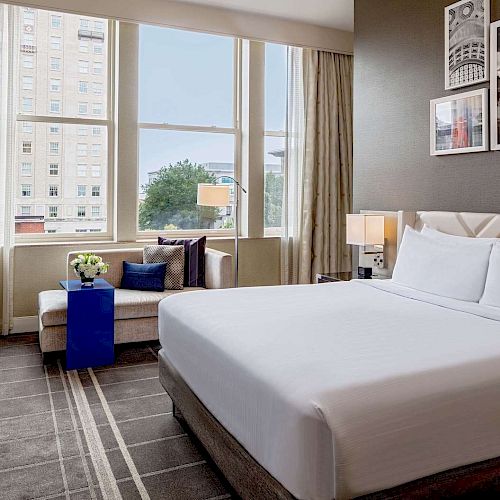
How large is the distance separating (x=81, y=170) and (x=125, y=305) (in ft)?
5.46

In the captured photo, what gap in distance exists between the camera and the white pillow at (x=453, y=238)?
9.89 feet

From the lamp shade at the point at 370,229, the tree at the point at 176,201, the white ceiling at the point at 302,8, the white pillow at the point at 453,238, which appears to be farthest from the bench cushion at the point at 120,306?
the white ceiling at the point at 302,8

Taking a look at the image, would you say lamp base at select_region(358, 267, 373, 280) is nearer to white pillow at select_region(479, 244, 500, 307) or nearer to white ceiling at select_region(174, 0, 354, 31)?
white pillow at select_region(479, 244, 500, 307)

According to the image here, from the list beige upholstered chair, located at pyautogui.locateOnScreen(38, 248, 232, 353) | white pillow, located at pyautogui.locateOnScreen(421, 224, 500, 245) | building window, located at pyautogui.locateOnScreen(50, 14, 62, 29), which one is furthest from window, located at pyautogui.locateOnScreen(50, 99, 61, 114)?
white pillow, located at pyautogui.locateOnScreen(421, 224, 500, 245)

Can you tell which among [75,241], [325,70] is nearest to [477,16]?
[325,70]

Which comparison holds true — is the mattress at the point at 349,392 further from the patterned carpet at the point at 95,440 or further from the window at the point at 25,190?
the window at the point at 25,190

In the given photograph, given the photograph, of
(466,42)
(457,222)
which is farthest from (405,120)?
(457,222)

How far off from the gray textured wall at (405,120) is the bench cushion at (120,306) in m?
2.02

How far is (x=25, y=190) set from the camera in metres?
4.84

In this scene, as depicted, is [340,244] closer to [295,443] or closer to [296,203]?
[296,203]

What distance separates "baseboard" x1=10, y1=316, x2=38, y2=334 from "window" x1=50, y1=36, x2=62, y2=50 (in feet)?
8.28

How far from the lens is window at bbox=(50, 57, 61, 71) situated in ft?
16.1

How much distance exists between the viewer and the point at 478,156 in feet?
11.3

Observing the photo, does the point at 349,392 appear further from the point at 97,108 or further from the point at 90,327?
the point at 97,108
